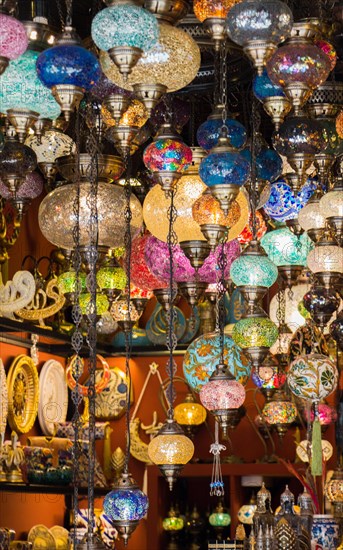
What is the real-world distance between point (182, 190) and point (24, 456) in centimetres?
255

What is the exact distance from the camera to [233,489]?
6.90m

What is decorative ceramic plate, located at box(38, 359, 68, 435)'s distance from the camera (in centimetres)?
637

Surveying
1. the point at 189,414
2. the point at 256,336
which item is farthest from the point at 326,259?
the point at 189,414

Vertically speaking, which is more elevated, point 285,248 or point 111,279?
point 285,248

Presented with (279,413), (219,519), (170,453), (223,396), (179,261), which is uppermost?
(179,261)

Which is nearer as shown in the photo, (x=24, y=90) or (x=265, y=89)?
(x=24, y=90)

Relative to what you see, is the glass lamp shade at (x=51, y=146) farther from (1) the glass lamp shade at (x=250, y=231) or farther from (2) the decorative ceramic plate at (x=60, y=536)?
(2) the decorative ceramic plate at (x=60, y=536)

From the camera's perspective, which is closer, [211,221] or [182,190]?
[211,221]

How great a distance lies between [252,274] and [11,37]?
1.44m

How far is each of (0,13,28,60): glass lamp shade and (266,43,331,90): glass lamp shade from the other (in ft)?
2.01

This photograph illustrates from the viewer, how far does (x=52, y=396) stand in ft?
21.4

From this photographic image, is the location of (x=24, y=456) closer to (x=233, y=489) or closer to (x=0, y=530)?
(x=0, y=530)

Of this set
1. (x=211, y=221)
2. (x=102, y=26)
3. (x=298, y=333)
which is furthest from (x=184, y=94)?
(x=102, y=26)

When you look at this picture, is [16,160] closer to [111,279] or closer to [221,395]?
[221,395]
